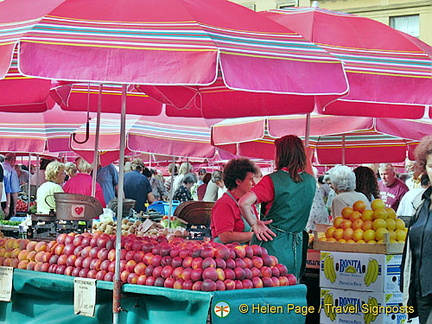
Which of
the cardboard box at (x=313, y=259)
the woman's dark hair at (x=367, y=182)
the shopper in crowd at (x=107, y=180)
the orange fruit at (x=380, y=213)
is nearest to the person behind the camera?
the orange fruit at (x=380, y=213)

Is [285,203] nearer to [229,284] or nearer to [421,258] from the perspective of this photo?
[229,284]

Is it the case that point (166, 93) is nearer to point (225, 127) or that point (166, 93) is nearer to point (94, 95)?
point (94, 95)

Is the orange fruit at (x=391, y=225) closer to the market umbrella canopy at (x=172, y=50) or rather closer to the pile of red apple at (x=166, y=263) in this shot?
the pile of red apple at (x=166, y=263)

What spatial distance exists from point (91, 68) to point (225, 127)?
17.1 feet

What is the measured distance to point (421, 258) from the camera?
449 cm

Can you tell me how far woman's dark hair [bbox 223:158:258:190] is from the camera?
21.7 ft

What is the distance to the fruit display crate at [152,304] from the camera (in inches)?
186

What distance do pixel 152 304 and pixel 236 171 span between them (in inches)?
77.1

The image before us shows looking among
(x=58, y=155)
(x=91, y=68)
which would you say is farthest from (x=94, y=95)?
(x=58, y=155)

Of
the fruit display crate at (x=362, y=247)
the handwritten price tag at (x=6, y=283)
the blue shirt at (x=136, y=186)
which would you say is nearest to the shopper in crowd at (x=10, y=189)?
the blue shirt at (x=136, y=186)

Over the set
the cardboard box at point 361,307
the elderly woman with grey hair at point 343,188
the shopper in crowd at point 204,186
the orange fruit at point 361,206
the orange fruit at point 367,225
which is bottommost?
the cardboard box at point 361,307

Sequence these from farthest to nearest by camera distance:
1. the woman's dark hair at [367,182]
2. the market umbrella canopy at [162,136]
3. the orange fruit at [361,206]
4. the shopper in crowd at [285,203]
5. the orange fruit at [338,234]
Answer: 1. the market umbrella canopy at [162,136]
2. the woman's dark hair at [367,182]
3. the orange fruit at [361,206]
4. the orange fruit at [338,234]
5. the shopper in crowd at [285,203]

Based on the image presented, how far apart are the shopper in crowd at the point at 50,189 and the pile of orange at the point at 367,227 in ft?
15.6

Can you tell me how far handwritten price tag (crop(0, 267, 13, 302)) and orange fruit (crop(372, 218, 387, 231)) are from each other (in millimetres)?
3205
